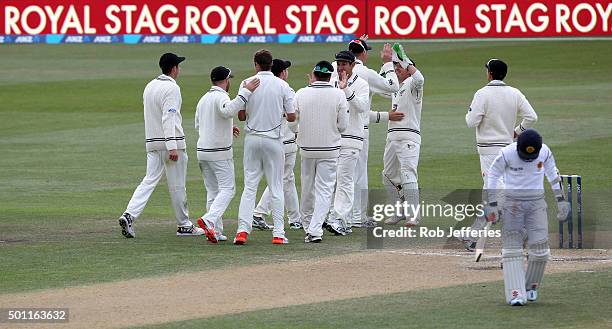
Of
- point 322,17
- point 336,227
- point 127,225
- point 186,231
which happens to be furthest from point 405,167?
point 322,17

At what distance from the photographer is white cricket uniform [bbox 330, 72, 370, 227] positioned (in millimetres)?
15727

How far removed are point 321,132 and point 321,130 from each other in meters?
0.02

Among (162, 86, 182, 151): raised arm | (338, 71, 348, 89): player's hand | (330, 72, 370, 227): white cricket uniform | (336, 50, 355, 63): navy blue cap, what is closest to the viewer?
(162, 86, 182, 151): raised arm

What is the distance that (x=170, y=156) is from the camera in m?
15.4

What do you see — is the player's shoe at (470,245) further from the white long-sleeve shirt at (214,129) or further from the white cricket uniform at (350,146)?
the white long-sleeve shirt at (214,129)

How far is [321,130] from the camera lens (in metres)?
15.1

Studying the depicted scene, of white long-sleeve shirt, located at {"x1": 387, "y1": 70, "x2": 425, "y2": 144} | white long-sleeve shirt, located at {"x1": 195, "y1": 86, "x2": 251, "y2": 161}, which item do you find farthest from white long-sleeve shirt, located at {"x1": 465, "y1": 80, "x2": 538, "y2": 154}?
white long-sleeve shirt, located at {"x1": 195, "y1": 86, "x2": 251, "y2": 161}

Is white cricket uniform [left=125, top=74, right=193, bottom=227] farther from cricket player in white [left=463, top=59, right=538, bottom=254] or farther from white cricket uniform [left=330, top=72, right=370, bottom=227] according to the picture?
cricket player in white [left=463, top=59, right=538, bottom=254]

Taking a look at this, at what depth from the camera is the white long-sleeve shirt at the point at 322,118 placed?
49.4 ft

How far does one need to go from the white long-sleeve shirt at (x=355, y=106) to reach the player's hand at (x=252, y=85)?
4.54ft

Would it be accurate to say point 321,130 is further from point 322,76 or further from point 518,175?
point 518,175

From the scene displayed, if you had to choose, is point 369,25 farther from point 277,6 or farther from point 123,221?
point 123,221

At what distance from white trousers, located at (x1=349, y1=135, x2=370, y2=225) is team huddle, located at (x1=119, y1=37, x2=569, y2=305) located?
1 centimetres

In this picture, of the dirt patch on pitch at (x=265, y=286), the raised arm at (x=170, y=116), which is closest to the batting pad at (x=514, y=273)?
the dirt patch on pitch at (x=265, y=286)
